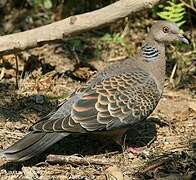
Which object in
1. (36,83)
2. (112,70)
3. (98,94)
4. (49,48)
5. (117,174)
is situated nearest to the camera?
(117,174)

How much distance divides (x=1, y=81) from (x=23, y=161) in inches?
68.0

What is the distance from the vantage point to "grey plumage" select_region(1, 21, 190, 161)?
14.4ft

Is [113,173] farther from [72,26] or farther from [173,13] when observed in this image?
[173,13]

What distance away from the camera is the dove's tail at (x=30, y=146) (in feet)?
14.2

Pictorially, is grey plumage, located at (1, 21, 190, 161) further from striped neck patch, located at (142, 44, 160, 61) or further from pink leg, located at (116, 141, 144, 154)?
pink leg, located at (116, 141, 144, 154)

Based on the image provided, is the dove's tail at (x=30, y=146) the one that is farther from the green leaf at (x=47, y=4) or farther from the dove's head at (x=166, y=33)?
the green leaf at (x=47, y=4)

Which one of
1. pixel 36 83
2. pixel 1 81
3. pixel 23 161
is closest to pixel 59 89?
pixel 36 83

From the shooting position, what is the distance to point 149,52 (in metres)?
5.19

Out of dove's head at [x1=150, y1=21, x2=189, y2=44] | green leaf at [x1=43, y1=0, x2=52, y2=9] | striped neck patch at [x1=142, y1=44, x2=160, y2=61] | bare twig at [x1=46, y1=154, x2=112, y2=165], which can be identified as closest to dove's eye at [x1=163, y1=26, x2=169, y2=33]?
dove's head at [x1=150, y1=21, x2=189, y2=44]

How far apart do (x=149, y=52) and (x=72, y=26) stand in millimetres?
750

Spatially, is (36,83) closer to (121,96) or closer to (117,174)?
(121,96)

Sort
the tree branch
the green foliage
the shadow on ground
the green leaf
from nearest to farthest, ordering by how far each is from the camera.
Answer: the shadow on ground < the tree branch < the green foliage < the green leaf

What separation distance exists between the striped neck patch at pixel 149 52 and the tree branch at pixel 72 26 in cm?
40

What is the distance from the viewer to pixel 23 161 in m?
4.50
